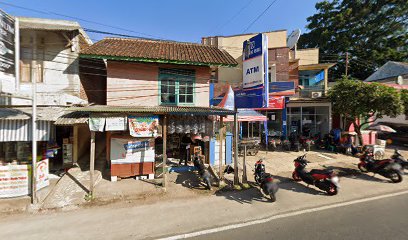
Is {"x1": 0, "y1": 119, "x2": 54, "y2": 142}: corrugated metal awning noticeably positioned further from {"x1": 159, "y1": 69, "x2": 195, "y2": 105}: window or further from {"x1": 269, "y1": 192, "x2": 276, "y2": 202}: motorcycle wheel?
{"x1": 269, "y1": 192, "x2": 276, "y2": 202}: motorcycle wheel

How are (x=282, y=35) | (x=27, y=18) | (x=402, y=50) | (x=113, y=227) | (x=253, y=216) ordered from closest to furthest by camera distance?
(x=113, y=227)
(x=253, y=216)
(x=27, y=18)
(x=282, y=35)
(x=402, y=50)

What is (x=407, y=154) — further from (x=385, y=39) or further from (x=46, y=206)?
(x=385, y=39)

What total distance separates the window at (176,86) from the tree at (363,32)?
28.8 m

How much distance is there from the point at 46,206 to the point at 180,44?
414 inches

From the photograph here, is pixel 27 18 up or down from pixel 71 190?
up

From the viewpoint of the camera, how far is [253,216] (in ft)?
17.9

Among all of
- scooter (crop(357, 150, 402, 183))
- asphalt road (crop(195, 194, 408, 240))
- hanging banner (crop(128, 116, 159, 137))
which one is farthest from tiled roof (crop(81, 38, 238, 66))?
scooter (crop(357, 150, 402, 183))

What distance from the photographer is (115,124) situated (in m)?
7.41

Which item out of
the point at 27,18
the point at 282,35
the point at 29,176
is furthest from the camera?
the point at 282,35

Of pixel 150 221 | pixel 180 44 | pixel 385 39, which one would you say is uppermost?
pixel 385 39

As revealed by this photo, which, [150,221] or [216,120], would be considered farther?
[216,120]

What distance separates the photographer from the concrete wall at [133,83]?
31.4 feet

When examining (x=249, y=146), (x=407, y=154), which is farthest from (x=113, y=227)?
(x=407, y=154)

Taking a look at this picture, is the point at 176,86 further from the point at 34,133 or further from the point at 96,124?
the point at 34,133
